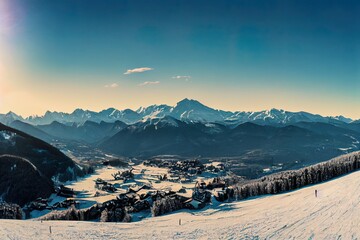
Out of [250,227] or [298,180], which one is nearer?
[250,227]

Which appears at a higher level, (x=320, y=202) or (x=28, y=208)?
(x=320, y=202)

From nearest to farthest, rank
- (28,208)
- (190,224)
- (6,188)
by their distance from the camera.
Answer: (190,224) < (28,208) < (6,188)

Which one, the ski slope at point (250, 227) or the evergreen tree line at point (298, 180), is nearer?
the ski slope at point (250, 227)

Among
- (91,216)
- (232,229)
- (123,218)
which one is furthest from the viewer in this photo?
(91,216)

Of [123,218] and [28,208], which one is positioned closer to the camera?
[123,218]

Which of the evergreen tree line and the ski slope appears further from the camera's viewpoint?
the evergreen tree line

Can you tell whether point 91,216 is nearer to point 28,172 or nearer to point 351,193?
point 351,193

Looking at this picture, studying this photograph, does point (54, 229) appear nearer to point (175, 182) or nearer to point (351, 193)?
point (351, 193)

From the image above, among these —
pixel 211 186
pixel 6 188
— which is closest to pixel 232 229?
pixel 211 186

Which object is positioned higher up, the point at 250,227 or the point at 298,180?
the point at 298,180

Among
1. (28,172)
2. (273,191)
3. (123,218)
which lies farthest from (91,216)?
(28,172)
